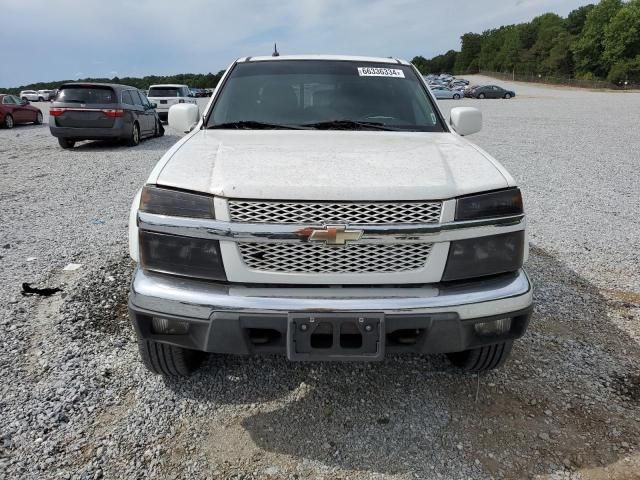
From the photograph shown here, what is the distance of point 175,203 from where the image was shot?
2209mm

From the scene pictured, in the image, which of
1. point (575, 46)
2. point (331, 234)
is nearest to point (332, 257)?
point (331, 234)

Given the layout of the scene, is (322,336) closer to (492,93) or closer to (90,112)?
(90,112)

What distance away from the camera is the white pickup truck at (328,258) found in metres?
2.13

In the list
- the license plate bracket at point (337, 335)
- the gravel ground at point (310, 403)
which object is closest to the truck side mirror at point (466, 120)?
the gravel ground at point (310, 403)

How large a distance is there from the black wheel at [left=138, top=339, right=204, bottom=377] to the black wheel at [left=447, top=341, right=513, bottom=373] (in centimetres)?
155

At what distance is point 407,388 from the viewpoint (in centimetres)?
281

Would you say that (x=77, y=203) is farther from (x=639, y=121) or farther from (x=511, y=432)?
(x=639, y=121)

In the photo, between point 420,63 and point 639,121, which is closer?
point 639,121

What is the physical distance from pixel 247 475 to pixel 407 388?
106 centimetres

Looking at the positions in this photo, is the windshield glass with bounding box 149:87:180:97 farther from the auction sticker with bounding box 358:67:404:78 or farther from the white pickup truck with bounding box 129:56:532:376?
the white pickup truck with bounding box 129:56:532:376

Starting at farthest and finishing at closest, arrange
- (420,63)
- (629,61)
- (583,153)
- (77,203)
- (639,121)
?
(420,63) < (629,61) < (639,121) < (583,153) < (77,203)

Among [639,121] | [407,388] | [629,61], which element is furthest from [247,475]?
[629,61]

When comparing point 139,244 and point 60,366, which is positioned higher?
point 139,244

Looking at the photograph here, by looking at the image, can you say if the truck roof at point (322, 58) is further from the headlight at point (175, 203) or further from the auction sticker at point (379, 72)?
the headlight at point (175, 203)
